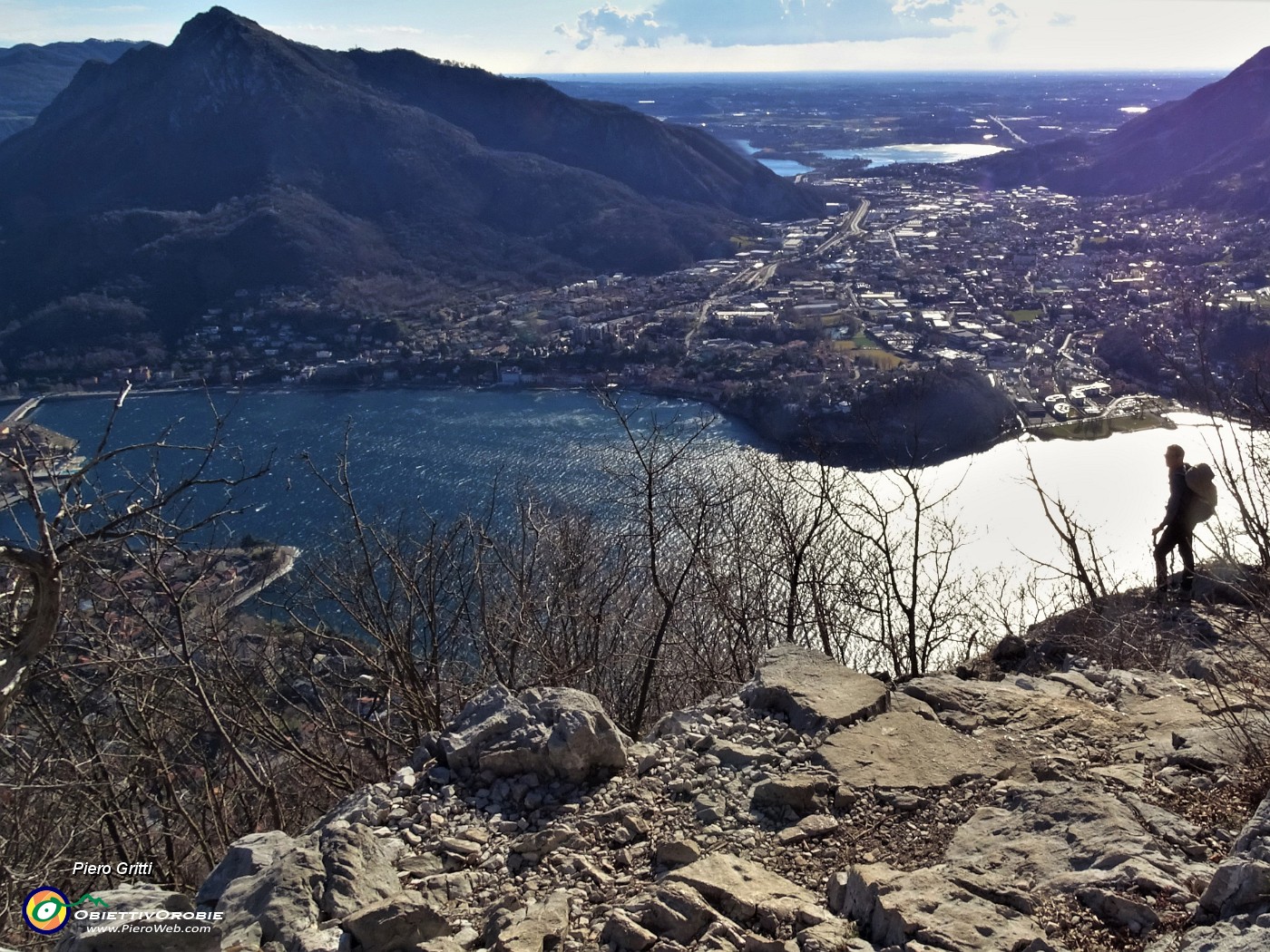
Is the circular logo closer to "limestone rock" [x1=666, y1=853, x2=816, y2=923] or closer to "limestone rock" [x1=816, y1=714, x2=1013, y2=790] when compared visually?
"limestone rock" [x1=666, y1=853, x2=816, y2=923]

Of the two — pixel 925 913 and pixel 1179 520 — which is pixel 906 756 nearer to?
pixel 925 913

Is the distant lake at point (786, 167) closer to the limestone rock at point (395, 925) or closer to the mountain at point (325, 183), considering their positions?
the mountain at point (325, 183)

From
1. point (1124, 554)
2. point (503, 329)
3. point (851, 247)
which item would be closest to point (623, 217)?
point (851, 247)

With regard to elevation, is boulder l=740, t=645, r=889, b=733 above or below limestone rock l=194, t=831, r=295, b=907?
above

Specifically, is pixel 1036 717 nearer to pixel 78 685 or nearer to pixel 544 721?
pixel 544 721

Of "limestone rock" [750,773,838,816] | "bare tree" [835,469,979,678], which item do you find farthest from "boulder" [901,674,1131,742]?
"bare tree" [835,469,979,678]

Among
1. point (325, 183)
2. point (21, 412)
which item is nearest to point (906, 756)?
point (21, 412)

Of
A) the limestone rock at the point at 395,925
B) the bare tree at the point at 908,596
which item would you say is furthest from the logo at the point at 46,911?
the bare tree at the point at 908,596
